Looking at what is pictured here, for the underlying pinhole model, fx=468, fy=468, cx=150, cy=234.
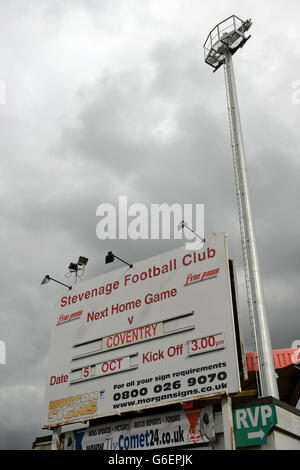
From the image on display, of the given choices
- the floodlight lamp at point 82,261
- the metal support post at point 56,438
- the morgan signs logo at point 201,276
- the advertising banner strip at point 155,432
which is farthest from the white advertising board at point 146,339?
the floodlight lamp at point 82,261

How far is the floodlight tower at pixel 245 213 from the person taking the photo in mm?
15578

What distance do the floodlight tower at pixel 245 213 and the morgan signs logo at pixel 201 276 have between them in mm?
1755

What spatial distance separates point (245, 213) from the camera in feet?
60.8

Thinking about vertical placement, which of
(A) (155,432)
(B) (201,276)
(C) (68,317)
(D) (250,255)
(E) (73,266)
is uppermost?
(E) (73,266)

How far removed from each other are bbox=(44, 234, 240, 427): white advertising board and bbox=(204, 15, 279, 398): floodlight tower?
177 centimetres

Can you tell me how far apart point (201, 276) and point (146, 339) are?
2969 mm

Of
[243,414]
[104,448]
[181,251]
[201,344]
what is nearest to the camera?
[243,414]

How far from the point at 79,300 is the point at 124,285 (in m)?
2.50

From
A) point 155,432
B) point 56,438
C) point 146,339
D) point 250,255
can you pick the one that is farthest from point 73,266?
point 155,432

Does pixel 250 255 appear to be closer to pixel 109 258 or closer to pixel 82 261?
pixel 109 258

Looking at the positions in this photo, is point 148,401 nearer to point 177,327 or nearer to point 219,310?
point 177,327

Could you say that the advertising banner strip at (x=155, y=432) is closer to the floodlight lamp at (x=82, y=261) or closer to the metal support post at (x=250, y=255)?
the metal support post at (x=250, y=255)
